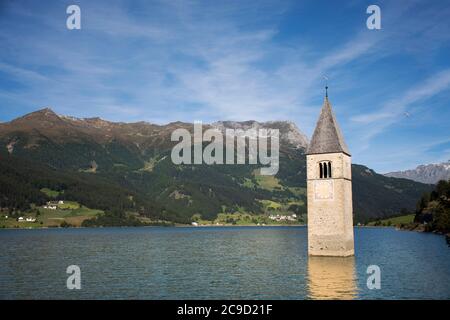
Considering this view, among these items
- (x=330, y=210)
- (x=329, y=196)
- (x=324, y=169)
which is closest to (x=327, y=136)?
(x=324, y=169)

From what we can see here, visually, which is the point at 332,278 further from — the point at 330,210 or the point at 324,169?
the point at 324,169

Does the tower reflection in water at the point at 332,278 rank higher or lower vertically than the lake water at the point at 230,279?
higher

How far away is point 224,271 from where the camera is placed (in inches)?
2158

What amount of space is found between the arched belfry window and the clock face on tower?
120cm

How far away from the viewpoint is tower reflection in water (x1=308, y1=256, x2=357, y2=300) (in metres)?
38.1

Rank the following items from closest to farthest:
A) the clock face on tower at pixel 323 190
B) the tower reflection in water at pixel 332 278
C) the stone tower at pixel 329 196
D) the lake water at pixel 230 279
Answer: the tower reflection in water at pixel 332 278
the lake water at pixel 230 279
the stone tower at pixel 329 196
the clock face on tower at pixel 323 190

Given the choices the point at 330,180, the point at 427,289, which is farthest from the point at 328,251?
the point at 427,289

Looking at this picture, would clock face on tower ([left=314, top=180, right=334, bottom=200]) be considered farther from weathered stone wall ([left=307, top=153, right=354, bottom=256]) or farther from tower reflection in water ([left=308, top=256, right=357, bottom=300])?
tower reflection in water ([left=308, top=256, right=357, bottom=300])

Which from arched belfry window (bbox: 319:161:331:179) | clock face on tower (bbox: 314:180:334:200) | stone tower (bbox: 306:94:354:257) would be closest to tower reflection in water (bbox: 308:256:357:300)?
stone tower (bbox: 306:94:354:257)

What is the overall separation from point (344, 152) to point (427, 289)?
80.5ft

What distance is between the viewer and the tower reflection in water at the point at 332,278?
38.1m

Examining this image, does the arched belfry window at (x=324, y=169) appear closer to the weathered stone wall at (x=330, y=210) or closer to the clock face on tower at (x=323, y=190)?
the weathered stone wall at (x=330, y=210)

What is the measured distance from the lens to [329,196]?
59562 millimetres

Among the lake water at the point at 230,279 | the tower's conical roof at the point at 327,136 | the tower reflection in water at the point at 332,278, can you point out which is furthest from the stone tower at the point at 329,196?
the lake water at the point at 230,279
